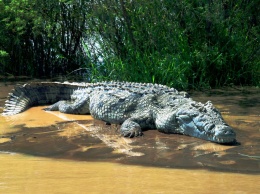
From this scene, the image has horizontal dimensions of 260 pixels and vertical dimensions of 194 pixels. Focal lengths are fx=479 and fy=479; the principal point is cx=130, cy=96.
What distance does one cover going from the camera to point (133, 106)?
6.88 meters

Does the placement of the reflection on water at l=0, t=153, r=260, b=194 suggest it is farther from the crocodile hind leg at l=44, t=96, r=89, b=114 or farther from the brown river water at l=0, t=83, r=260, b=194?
the crocodile hind leg at l=44, t=96, r=89, b=114

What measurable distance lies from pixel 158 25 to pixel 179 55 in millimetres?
823

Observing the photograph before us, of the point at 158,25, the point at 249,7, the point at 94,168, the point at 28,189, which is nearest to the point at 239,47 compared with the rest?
the point at 249,7

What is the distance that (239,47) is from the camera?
404 inches

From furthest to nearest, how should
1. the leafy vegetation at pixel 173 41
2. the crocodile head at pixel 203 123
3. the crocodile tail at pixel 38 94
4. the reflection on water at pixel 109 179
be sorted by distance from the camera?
the leafy vegetation at pixel 173 41
the crocodile tail at pixel 38 94
the crocodile head at pixel 203 123
the reflection on water at pixel 109 179

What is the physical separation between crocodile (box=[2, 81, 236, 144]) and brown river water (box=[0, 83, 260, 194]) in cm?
15

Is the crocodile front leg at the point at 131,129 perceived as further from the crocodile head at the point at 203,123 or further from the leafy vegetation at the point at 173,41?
the leafy vegetation at the point at 173,41

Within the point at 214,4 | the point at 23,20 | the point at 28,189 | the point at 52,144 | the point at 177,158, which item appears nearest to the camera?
the point at 28,189

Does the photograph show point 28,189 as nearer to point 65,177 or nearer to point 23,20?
point 65,177

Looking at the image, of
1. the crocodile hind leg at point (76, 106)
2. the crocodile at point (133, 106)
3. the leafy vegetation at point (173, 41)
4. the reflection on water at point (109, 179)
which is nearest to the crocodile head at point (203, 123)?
the crocodile at point (133, 106)

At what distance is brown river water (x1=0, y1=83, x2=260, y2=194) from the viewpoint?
3.96m

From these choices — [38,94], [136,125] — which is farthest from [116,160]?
[38,94]

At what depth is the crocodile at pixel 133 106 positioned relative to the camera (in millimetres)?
5812

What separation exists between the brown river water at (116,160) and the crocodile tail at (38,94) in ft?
3.71
